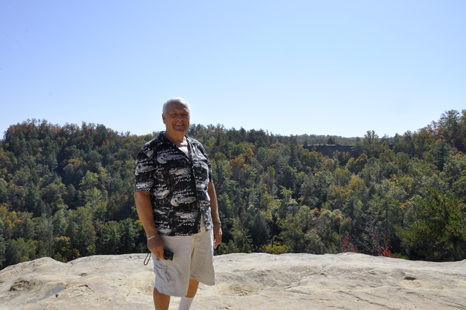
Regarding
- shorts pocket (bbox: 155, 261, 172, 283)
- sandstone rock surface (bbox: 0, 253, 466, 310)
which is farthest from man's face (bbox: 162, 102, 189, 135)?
sandstone rock surface (bbox: 0, 253, 466, 310)

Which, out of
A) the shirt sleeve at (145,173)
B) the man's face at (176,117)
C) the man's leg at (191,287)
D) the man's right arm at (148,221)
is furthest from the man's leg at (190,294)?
the man's face at (176,117)

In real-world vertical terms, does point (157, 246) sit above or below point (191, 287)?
above

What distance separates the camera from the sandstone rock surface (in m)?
3.43

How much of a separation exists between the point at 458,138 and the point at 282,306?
7822cm

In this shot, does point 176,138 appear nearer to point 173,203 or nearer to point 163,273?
point 173,203

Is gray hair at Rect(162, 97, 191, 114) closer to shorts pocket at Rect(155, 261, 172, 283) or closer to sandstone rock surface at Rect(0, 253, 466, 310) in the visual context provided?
shorts pocket at Rect(155, 261, 172, 283)

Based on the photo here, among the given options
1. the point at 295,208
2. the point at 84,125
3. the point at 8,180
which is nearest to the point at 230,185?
the point at 295,208

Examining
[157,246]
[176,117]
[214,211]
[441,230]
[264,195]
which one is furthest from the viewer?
[264,195]

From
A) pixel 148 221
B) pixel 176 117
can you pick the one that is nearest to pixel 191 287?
pixel 148 221

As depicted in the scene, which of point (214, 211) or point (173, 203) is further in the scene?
point (214, 211)

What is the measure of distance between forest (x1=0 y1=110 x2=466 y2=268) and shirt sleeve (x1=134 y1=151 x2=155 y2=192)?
→ 13636 mm

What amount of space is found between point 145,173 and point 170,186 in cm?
21

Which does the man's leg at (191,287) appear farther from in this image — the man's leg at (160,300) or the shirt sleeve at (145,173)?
the shirt sleeve at (145,173)

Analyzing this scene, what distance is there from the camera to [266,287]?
434 centimetres
